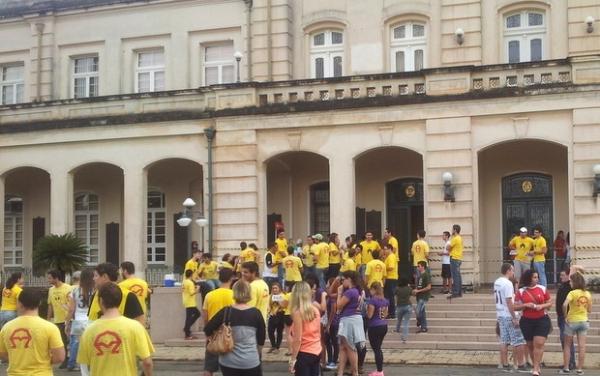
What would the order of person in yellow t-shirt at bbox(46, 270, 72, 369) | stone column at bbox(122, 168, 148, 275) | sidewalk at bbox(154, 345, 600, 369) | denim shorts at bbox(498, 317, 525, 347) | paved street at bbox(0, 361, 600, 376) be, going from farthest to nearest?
stone column at bbox(122, 168, 148, 275), sidewalk at bbox(154, 345, 600, 369), person in yellow t-shirt at bbox(46, 270, 72, 369), paved street at bbox(0, 361, 600, 376), denim shorts at bbox(498, 317, 525, 347)

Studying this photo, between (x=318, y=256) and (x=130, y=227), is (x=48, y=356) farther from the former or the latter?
(x=130, y=227)

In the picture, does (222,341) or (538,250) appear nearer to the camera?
(222,341)

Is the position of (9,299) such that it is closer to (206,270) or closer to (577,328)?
(206,270)

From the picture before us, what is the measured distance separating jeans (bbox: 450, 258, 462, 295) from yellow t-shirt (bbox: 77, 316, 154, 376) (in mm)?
14232

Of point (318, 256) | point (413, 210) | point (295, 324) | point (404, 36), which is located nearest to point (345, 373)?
point (295, 324)

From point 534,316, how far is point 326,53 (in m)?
15.6

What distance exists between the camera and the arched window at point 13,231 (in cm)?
3203

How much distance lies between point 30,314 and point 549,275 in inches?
720

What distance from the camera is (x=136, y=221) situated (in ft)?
88.0

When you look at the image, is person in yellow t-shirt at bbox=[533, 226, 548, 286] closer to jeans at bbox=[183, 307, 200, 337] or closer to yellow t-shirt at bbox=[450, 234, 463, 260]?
yellow t-shirt at bbox=[450, 234, 463, 260]

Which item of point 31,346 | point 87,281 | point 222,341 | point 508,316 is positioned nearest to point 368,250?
point 508,316

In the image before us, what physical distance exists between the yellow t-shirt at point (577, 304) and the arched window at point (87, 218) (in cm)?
1967

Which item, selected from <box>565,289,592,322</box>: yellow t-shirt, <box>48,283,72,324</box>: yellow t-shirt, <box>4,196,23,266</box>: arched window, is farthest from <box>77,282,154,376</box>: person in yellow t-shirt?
<box>4,196,23,266</box>: arched window

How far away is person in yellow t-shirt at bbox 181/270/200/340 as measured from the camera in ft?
65.5
